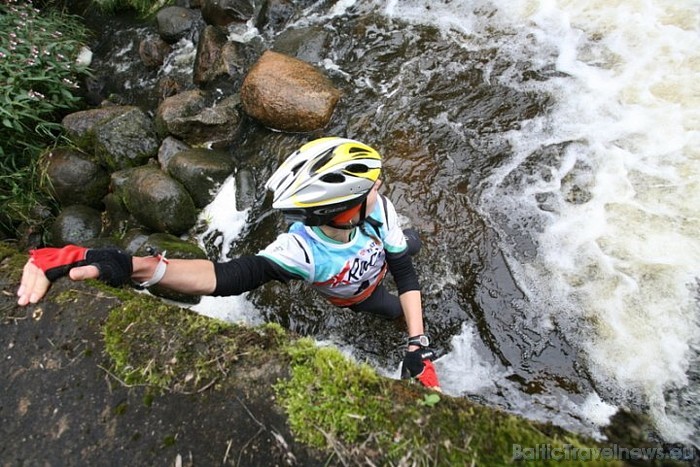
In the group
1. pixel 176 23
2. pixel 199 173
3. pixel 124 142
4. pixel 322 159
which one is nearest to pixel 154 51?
pixel 176 23

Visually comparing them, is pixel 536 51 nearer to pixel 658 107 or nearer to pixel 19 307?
pixel 658 107

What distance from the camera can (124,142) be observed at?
6.95m

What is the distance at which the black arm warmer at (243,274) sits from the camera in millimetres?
2749

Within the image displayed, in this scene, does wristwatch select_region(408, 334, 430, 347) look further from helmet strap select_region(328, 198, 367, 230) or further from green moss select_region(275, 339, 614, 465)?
green moss select_region(275, 339, 614, 465)

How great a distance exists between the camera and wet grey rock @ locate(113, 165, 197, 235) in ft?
19.5

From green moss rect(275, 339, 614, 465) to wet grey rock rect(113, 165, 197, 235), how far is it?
460 centimetres

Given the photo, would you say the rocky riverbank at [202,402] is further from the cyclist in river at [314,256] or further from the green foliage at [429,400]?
the cyclist in river at [314,256]

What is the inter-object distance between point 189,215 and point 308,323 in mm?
2620

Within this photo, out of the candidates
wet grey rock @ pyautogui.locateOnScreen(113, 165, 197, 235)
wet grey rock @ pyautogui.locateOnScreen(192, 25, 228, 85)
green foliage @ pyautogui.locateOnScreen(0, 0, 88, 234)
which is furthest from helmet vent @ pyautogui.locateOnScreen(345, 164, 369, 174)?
green foliage @ pyautogui.locateOnScreen(0, 0, 88, 234)

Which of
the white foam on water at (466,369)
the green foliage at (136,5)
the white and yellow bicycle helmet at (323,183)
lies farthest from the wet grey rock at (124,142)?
the white foam on water at (466,369)

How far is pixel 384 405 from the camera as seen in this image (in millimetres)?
1938

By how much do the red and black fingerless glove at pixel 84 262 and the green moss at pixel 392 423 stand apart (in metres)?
1.22

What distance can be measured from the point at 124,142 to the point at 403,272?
5823mm

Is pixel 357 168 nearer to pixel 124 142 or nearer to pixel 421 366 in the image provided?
pixel 421 366
